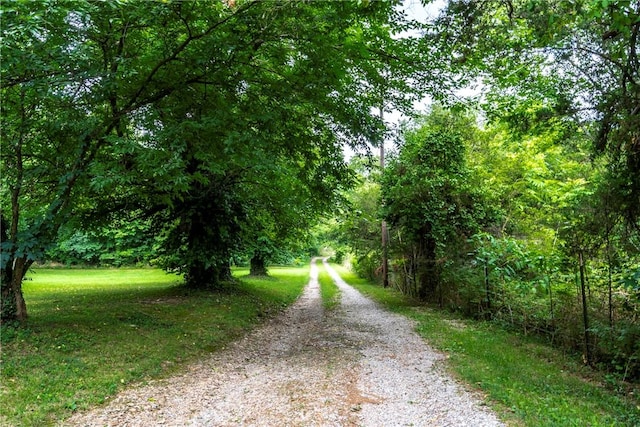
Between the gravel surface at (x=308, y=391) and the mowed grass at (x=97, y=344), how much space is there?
1.35 feet

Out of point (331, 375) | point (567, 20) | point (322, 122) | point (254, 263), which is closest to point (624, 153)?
point (567, 20)

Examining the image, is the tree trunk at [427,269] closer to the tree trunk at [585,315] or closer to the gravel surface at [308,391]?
the gravel surface at [308,391]

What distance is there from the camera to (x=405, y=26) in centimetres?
919

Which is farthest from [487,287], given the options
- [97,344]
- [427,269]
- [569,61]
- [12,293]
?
[12,293]

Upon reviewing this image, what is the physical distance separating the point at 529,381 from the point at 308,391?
10.7ft

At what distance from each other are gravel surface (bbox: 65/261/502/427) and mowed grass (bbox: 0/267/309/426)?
0.41m

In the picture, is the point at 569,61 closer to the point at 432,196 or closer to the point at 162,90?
the point at 432,196

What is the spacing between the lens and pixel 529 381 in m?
5.86

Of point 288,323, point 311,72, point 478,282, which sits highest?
point 311,72

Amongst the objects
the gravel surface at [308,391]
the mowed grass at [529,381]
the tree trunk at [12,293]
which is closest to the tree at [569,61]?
the mowed grass at [529,381]

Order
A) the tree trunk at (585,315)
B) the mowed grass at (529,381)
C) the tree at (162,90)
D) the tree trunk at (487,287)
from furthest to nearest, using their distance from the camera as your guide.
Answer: the tree trunk at (487,287)
the tree trunk at (585,315)
the tree at (162,90)
the mowed grass at (529,381)

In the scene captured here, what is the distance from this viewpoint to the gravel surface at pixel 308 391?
15.2ft

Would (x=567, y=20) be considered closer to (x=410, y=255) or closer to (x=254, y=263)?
(x=410, y=255)

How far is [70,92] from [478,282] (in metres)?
10.5
